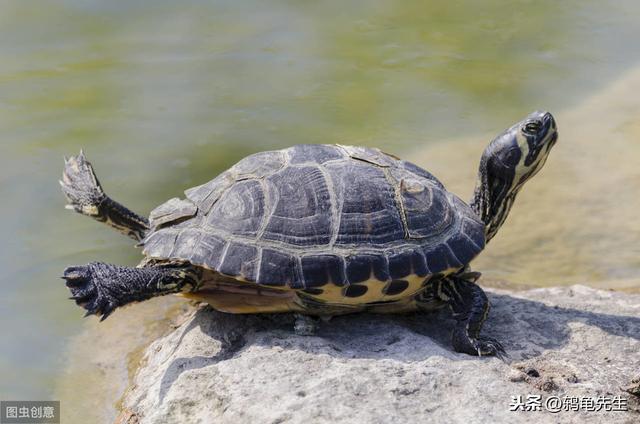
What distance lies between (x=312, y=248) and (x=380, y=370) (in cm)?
88

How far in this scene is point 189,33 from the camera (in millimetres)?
12617

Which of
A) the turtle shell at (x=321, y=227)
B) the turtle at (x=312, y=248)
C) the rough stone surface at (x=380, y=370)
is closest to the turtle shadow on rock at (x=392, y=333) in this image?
the rough stone surface at (x=380, y=370)

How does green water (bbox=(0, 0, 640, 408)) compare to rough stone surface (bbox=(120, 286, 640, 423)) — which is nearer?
rough stone surface (bbox=(120, 286, 640, 423))

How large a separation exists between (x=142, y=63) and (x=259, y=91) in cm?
201

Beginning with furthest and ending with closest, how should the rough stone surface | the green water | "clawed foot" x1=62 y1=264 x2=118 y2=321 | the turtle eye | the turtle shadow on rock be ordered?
1. the green water
2. the turtle eye
3. the turtle shadow on rock
4. "clawed foot" x1=62 y1=264 x2=118 y2=321
5. the rough stone surface

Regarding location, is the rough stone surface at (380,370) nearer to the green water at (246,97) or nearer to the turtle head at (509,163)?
the turtle head at (509,163)

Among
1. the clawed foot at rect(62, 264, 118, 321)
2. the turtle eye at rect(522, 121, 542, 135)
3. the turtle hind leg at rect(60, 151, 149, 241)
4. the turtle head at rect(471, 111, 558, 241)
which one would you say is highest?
the turtle eye at rect(522, 121, 542, 135)

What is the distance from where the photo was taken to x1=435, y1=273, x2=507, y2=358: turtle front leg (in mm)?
4797

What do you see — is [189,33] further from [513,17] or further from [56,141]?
[513,17]

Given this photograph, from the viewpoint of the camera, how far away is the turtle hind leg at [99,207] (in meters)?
5.72

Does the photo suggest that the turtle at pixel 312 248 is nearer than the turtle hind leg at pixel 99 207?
Yes

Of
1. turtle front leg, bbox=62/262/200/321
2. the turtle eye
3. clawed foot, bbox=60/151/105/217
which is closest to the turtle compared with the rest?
turtle front leg, bbox=62/262/200/321

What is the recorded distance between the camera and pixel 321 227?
4.84 metres

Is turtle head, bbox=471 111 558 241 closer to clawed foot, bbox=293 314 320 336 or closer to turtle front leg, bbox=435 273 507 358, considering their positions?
turtle front leg, bbox=435 273 507 358
